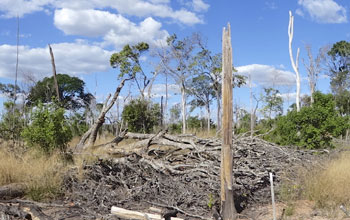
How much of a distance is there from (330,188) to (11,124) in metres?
9.06

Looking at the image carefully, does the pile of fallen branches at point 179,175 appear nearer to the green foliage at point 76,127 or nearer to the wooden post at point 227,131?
the wooden post at point 227,131

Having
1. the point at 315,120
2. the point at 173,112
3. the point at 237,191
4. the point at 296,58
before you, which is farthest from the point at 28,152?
the point at 173,112

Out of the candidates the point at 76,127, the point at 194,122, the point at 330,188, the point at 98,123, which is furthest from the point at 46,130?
the point at 194,122

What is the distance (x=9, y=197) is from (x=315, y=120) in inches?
331

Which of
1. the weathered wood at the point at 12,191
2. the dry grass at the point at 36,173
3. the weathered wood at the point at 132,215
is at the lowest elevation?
the weathered wood at the point at 132,215

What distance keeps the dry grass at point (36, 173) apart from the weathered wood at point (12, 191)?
0.40ft

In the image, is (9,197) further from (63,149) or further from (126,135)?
(126,135)

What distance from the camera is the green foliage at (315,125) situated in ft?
→ 34.6

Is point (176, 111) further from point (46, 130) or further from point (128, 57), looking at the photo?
point (46, 130)

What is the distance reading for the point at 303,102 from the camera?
112 ft

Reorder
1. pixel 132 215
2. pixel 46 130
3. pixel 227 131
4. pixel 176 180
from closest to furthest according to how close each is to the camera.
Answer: pixel 227 131, pixel 132 215, pixel 176 180, pixel 46 130

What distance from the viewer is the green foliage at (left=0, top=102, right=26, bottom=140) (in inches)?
414

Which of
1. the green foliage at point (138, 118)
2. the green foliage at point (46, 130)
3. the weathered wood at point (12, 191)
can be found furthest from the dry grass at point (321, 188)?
the green foliage at point (138, 118)

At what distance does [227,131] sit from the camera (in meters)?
6.07
